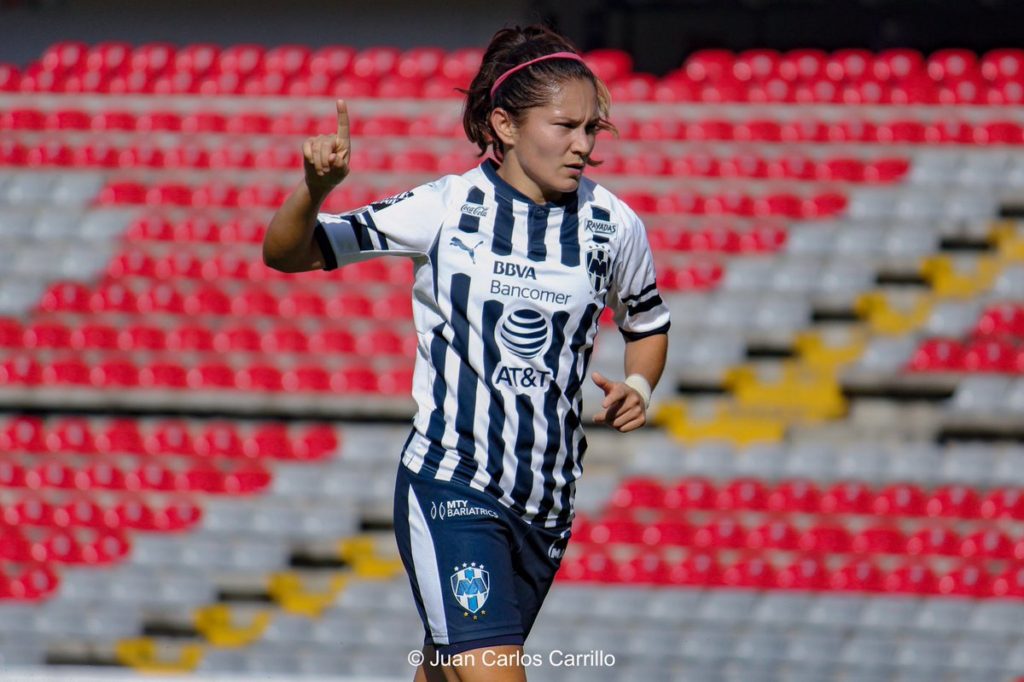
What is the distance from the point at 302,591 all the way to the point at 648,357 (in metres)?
4.85

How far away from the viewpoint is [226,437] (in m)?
7.89

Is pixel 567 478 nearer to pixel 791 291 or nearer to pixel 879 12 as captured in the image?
pixel 791 291

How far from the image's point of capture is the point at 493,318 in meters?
2.49

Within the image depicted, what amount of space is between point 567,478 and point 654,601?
4.37 meters

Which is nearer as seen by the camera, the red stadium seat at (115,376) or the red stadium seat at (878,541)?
the red stadium seat at (878,541)

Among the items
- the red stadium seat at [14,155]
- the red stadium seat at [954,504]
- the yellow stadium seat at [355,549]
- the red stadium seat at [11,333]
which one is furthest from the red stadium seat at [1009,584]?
the red stadium seat at [14,155]

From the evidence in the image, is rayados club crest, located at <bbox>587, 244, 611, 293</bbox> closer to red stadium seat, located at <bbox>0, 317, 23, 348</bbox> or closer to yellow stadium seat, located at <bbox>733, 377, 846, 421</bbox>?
yellow stadium seat, located at <bbox>733, 377, 846, 421</bbox>

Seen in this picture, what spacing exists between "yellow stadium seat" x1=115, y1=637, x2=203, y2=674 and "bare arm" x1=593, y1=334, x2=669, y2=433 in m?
4.72

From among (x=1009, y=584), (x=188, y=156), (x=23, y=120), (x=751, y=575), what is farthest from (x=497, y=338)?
(x=23, y=120)

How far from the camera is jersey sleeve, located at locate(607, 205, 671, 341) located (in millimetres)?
2689

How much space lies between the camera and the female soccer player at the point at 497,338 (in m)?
2.49

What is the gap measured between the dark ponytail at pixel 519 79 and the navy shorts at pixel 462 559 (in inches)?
27.0

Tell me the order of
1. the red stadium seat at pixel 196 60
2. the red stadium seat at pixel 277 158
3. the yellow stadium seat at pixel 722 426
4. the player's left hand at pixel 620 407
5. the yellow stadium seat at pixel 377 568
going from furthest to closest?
the red stadium seat at pixel 196 60 < the red stadium seat at pixel 277 158 < the yellow stadium seat at pixel 722 426 < the yellow stadium seat at pixel 377 568 < the player's left hand at pixel 620 407

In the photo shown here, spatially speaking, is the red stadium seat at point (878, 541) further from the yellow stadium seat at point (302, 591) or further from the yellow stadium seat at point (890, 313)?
the yellow stadium seat at point (302, 591)
